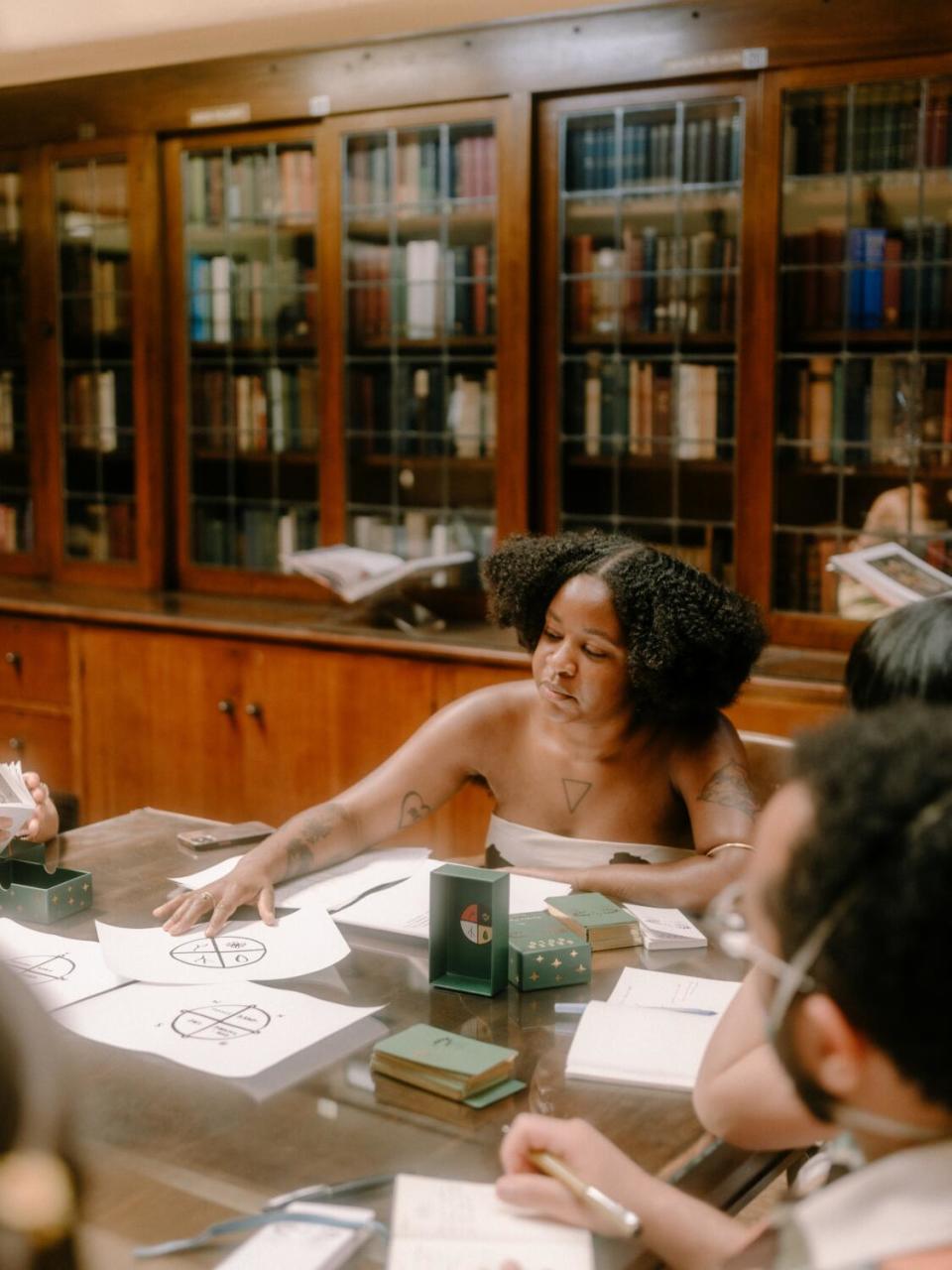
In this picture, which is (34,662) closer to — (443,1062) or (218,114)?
(218,114)

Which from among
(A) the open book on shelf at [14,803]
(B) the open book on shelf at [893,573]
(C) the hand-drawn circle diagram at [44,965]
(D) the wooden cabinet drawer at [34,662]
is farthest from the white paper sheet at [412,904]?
(D) the wooden cabinet drawer at [34,662]

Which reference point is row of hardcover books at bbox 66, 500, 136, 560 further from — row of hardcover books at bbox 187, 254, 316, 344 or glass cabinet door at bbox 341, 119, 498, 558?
glass cabinet door at bbox 341, 119, 498, 558

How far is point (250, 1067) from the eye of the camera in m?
1.30

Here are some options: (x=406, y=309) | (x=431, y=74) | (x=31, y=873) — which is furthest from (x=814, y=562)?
(x=31, y=873)

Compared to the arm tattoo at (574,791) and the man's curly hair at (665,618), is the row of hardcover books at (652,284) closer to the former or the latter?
the man's curly hair at (665,618)

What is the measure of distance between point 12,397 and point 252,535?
106cm

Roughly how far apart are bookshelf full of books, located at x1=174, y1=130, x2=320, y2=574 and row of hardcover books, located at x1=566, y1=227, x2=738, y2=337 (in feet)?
2.74

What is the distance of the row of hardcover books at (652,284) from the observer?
10.9 feet

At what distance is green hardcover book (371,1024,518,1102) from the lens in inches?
49.3

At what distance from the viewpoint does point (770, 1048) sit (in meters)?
1.14

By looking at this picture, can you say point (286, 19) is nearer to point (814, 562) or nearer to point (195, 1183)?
point (814, 562)

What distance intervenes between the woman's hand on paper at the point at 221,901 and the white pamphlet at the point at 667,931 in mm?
471

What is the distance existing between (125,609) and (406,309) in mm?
1174

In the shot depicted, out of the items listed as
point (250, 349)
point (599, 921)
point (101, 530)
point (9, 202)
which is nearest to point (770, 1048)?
point (599, 921)
